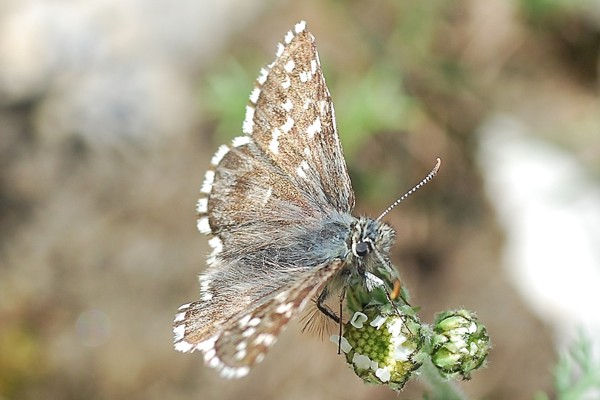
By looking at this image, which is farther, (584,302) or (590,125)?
(590,125)

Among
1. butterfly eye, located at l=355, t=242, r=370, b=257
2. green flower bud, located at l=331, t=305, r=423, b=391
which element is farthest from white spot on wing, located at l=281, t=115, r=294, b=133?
green flower bud, located at l=331, t=305, r=423, b=391

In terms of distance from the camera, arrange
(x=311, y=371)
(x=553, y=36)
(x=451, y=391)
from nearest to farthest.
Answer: (x=451, y=391)
(x=311, y=371)
(x=553, y=36)

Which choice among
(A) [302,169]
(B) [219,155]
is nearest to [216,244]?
(B) [219,155]

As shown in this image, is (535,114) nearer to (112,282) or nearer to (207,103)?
(207,103)

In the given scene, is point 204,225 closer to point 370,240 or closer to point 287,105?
point 287,105

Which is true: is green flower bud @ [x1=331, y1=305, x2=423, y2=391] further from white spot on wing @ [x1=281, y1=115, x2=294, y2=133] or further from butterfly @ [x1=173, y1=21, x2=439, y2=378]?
white spot on wing @ [x1=281, y1=115, x2=294, y2=133]

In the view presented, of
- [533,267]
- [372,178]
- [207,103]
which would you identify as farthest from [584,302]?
[207,103]

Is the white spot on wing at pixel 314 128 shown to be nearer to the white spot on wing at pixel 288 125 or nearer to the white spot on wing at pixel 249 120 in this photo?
the white spot on wing at pixel 288 125
